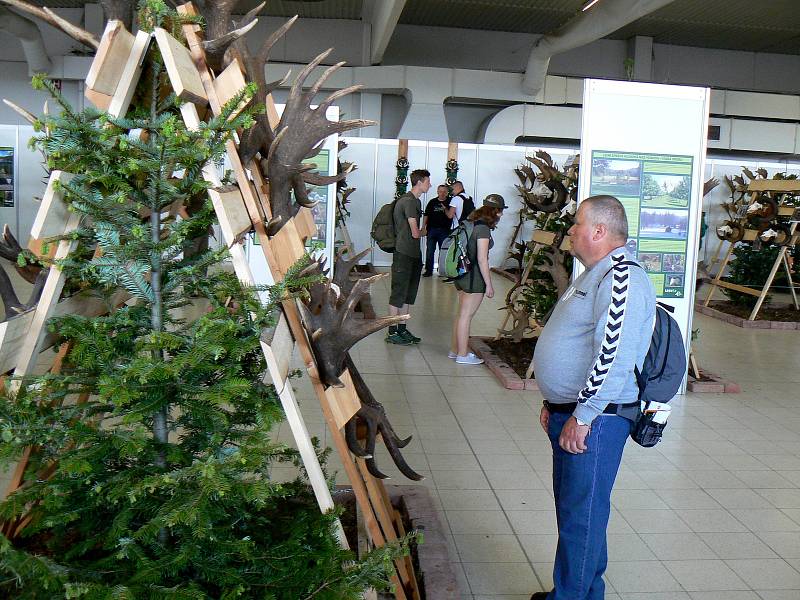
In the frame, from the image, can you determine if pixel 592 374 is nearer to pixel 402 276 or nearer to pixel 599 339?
pixel 599 339

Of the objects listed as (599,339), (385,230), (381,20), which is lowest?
(599,339)

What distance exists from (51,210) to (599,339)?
1663mm

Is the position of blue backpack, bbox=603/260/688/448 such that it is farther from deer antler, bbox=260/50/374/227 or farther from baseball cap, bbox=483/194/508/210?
baseball cap, bbox=483/194/508/210

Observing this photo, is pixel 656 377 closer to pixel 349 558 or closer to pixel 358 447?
pixel 358 447

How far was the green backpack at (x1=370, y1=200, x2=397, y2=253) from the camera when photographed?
8.64 m

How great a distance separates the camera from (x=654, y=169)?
6355 millimetres

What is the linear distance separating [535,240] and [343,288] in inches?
190

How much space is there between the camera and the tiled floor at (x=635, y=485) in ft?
11.3

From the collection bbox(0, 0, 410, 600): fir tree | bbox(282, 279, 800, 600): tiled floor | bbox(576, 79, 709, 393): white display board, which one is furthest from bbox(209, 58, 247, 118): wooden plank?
bbox(576, 79, 709, 393): white display board

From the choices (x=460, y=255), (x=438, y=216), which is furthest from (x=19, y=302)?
(x=438, y=216)

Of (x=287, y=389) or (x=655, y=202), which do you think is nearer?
(x=287, y=389)

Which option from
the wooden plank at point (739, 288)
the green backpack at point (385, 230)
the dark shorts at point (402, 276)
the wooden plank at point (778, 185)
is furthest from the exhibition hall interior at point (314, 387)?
the wooden plank at point (778, 185)

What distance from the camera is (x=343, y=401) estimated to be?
236cm

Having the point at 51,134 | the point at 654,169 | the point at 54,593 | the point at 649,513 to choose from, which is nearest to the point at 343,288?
the point at 51,134
